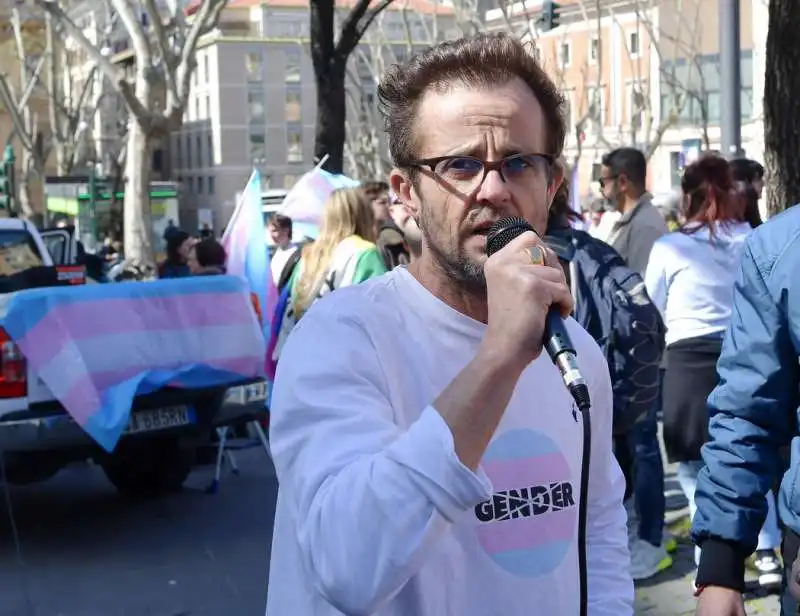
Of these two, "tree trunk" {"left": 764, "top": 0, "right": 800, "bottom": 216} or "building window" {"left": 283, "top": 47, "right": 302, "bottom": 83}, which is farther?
"building window" {"left": 283, "top": 47, "right": 302, "bottom": 83}

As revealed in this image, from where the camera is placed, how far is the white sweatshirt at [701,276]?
5.94 metres

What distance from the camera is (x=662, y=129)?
45188mm

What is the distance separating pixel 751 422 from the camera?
271 centimetres

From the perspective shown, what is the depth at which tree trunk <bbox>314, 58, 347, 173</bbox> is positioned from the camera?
11805mm

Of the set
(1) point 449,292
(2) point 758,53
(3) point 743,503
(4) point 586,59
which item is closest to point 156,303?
(3) point 743,503

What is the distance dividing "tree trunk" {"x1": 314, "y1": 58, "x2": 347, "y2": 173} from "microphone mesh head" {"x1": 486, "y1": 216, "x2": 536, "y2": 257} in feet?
33.1

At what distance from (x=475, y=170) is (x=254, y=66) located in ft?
309

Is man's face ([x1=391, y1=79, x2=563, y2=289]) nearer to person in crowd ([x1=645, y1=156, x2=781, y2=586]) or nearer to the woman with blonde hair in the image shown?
person in crowd ([x1=645, y1=156, x2=781, y2=586])

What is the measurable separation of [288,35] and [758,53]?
65333mm

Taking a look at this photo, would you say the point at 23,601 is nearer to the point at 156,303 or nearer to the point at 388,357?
the point at 156,303

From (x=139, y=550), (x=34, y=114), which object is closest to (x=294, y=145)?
(x=34, y=114)

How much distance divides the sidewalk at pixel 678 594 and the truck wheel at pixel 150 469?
3.32 meters

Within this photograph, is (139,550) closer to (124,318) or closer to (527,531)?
(124,318)

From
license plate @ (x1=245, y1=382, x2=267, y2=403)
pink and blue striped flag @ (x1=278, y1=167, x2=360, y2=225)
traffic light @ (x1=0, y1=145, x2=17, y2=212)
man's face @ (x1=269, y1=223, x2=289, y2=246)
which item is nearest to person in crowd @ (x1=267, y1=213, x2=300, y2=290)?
man's face @ (x1=269, y1=223, x2=289, y2=246)
